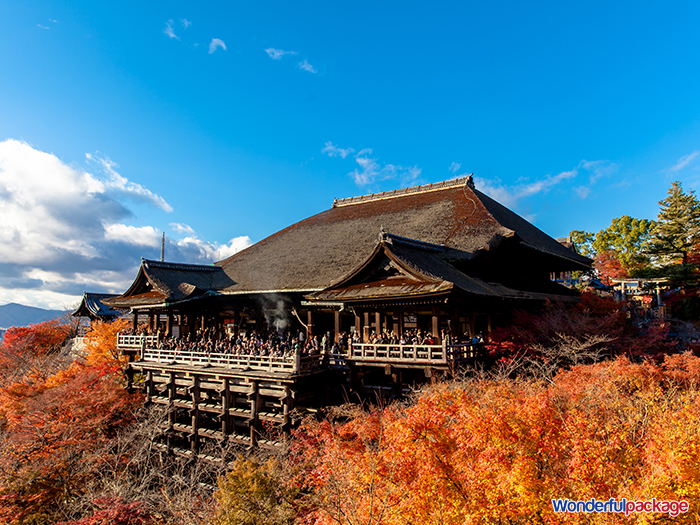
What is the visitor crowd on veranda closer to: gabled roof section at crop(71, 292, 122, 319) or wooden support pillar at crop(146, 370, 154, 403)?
wooden support pillar at crop(146, 370, 154, 403)

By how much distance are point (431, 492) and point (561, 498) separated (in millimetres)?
2377

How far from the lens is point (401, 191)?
30750 mm

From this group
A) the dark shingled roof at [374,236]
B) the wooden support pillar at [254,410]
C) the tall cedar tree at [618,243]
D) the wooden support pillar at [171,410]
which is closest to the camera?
the wooden support pillar at [254,410]

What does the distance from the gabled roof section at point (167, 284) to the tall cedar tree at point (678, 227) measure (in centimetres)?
3182

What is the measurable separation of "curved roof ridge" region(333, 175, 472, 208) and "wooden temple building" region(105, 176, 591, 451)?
0.44 feet

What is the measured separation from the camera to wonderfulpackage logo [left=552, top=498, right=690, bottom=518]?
21.1 feet

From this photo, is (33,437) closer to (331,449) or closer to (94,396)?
(94,396)

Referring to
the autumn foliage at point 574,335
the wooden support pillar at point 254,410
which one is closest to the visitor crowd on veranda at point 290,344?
the autumn foliage at point 574,335

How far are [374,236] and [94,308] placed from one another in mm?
35503

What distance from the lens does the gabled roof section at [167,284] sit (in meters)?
23.5

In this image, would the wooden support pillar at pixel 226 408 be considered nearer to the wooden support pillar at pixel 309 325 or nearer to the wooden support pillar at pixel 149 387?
the wooden support pillar at pixel 309 325

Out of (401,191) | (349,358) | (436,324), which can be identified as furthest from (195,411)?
(401,191)

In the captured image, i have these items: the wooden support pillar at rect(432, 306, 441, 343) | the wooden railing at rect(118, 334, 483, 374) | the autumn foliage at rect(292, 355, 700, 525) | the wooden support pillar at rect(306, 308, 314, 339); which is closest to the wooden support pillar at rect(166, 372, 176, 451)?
the wooden railing at rect(118, 334, 483, 374)

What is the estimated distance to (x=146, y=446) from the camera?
18109 millimetres
